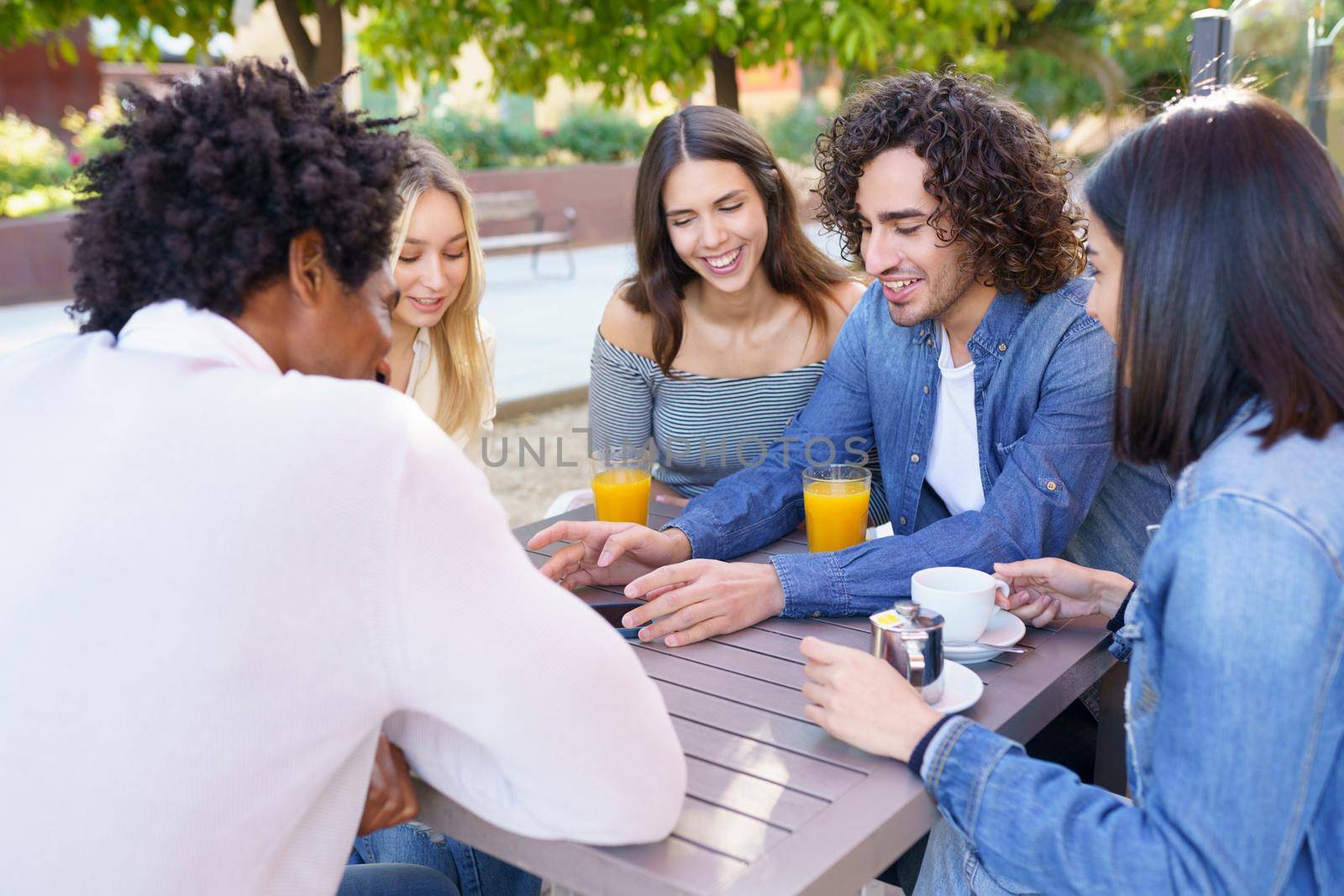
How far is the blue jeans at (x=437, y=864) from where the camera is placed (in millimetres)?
1688

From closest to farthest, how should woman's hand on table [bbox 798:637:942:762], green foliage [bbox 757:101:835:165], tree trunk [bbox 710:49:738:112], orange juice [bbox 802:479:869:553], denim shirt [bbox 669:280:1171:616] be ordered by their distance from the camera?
woman's hand on table [bbox 798:637:942:762] < denim shirt [bbox 669:280:1171:616] < orange juice [bbox 802:479:869:553] < tree trunk [bbox 710:49:738:112] < green foliage [bbox 757:101:835:165]

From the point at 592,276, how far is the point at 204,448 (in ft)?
41.9

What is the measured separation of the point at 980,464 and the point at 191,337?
1560 millimetres

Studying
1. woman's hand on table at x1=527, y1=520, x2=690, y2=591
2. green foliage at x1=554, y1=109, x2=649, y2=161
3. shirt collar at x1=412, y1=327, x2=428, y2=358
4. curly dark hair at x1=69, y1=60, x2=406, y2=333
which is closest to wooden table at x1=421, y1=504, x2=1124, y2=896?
woman's hand on table at x1=527, y1=520, x2=690, y2=591

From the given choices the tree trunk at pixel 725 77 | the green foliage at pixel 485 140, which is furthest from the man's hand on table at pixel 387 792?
the green foliage at pixel 485 140

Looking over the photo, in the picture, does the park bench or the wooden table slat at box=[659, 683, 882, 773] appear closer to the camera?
the wooden table slat at box=[659, 683, 882, 773]

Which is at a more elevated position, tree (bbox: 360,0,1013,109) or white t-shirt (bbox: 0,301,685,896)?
tree (bbox: 360,0,1013,109)

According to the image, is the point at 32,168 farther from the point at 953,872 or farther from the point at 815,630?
the point at 953,872

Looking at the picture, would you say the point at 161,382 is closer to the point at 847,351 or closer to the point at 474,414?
the point at 847,351

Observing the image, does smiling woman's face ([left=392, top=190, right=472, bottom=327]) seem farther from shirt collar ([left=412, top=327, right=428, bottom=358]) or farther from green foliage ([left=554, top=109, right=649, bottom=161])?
green foliage ([left=554, top=109, right=649, bottom=161])

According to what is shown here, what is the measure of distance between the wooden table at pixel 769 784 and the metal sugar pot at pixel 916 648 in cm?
9

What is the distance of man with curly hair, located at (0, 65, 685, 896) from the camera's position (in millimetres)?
973

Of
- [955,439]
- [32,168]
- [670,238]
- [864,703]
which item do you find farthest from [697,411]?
[32,168]

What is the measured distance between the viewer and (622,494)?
94.6 inches
